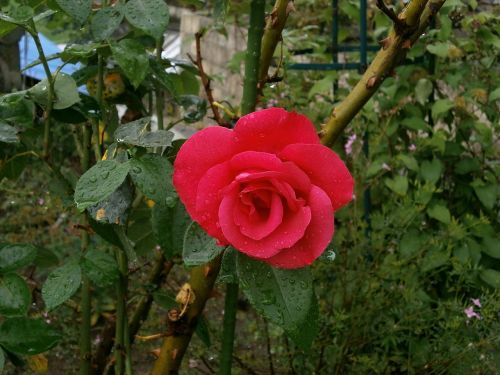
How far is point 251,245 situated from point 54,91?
452mm

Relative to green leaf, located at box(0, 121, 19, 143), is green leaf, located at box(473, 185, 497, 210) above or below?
below

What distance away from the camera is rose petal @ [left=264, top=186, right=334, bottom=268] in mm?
658

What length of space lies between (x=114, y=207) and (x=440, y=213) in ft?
4.98

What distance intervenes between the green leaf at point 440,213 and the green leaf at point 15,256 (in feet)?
4.74

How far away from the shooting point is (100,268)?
40.3 inches

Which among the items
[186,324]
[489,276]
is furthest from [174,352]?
[489,276]

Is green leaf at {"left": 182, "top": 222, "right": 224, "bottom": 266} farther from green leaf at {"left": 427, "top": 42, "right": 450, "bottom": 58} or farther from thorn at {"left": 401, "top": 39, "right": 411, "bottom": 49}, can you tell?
green leaf at {"left": 427, "top": 42, "right": 450, "bottom": 58}

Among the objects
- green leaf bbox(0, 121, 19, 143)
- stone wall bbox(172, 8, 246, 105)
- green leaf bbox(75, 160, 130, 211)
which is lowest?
stone wall bbox(172, 8, 246, 105)

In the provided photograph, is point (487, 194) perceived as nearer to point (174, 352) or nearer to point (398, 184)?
point (398, 184)

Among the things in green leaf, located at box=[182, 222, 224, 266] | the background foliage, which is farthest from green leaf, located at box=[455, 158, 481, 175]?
green leaf, located at box=[182, 222, 224, 266]

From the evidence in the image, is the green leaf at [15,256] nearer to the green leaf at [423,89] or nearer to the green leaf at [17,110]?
the green leaf at [17,110]

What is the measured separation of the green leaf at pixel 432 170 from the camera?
90.6 inches

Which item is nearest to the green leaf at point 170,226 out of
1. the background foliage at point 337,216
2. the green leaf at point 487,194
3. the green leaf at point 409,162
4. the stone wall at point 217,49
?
the background foliage at point 337,216

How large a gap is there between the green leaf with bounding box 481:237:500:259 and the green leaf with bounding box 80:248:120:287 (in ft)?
4.84
